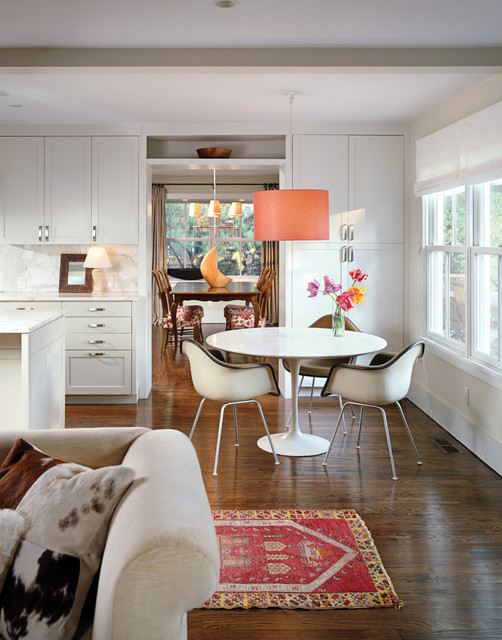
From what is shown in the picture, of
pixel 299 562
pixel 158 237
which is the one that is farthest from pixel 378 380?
pixel 158 237

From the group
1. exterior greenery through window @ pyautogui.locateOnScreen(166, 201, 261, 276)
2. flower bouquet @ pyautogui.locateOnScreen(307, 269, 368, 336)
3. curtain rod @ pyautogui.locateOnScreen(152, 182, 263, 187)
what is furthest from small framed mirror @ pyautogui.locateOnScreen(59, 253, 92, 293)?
exterior greenery through window @ pyautogui.locateOnScreen(166, 201, 261, 276)

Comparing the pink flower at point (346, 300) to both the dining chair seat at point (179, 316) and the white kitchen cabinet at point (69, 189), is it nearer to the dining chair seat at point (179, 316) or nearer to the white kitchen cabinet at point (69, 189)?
the white kitchen cabinet at point (69, 189)

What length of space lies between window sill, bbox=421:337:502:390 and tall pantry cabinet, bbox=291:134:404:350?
0.67 meters

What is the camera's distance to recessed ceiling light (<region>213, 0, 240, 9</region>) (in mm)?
2713

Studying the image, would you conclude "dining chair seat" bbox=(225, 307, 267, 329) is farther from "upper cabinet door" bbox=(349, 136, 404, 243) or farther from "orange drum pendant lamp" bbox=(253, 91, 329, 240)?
"orange drum pendant lamp" bbox=(253, 91, 329, 240)

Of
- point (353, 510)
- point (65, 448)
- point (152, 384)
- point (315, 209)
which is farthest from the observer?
point (152, 384)

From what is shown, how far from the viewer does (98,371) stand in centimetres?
544

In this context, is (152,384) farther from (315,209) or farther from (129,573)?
(129,573)

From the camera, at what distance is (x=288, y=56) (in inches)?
131

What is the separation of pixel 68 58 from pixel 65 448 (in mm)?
2291

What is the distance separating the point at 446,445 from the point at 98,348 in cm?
290

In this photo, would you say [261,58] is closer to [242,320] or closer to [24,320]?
[24,320]

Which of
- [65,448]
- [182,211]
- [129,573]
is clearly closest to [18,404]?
[65,448]

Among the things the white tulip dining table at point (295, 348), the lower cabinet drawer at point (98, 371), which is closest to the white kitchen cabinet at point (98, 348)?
the lower cabinet drawer at point (98, 371)
